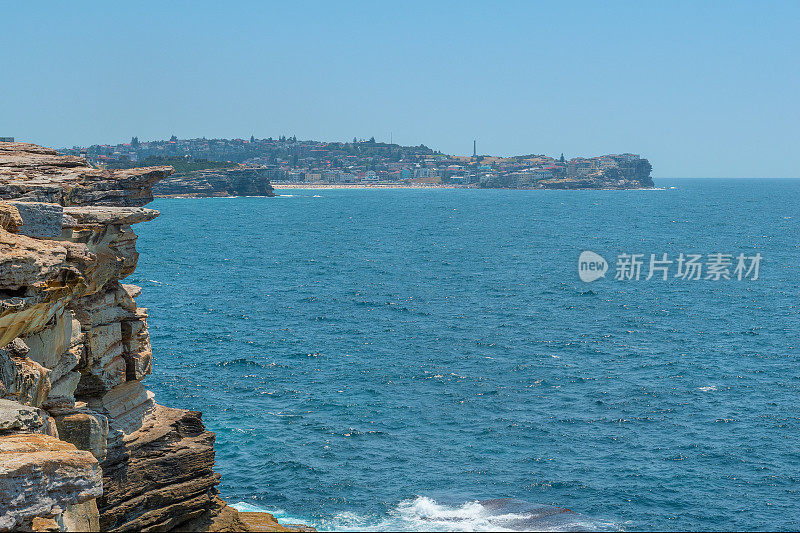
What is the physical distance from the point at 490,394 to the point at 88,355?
32.5 meters

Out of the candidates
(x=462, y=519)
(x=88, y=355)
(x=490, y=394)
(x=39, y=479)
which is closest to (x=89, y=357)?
(x=88, y=355)

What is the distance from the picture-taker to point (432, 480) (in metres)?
40.8

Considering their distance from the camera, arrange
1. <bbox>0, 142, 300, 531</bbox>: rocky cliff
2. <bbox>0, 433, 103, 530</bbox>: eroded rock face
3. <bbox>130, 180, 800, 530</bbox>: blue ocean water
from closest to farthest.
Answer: <bbox>0, 433, 103, 530</bbox>: eroded rock face < <bbox>0, 142, 300, 531</bbox>: rocky cliff < <bbox>130, 180, 800, 530</bbox>: blue ocean water

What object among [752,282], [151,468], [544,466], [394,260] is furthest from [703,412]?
[394,260]

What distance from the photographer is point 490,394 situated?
53438 mm

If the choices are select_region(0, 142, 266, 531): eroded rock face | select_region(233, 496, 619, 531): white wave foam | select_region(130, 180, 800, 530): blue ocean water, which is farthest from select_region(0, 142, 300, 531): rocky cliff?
select_region(130, 180, 800, 530): blue ocean water

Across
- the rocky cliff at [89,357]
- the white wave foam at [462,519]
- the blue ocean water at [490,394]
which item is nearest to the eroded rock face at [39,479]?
the rocky cliff at [89,357]

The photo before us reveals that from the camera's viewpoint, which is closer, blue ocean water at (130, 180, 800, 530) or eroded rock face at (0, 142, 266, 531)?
eroded rock face at (0, 142, 266, 531)

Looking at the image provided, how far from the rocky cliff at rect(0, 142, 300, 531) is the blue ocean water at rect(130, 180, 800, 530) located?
1013cm

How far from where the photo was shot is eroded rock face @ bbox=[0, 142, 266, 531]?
62.1 feet

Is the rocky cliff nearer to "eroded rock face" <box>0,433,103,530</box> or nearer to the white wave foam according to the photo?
"eroded rock face" <box>0,433,103,530</box>

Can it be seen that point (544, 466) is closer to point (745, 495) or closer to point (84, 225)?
point (745, 495)

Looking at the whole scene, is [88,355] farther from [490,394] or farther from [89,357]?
[490,394]

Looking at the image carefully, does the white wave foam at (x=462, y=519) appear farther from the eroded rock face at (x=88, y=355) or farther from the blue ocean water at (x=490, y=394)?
the eroded rock face at (x=88, y=355)
